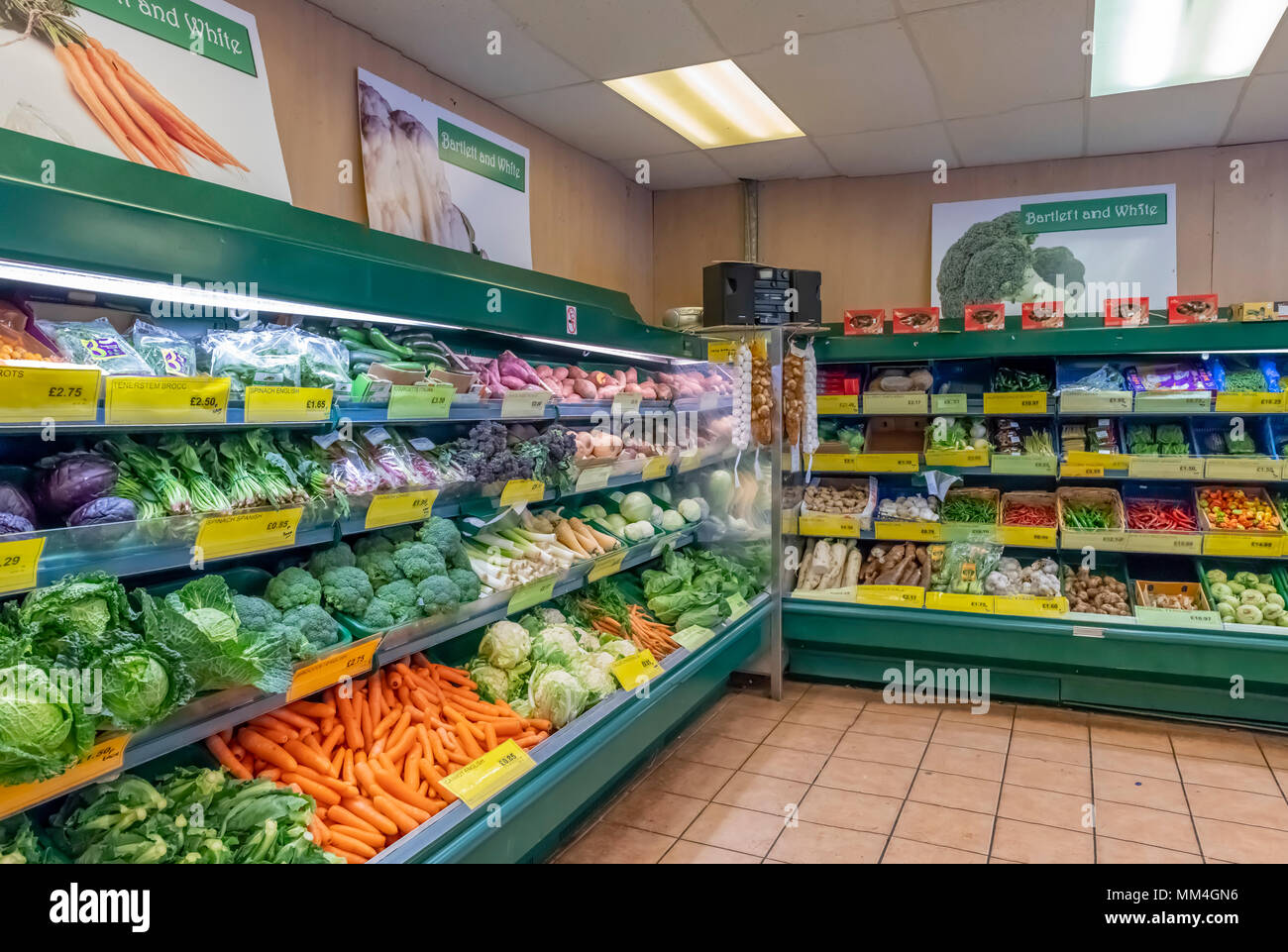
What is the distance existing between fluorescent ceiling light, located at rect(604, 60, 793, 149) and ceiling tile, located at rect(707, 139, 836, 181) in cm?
12

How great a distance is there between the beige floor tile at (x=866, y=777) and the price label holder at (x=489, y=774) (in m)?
1.79

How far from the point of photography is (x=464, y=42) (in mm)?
3988

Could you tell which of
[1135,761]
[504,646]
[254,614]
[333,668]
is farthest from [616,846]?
[1135,761]

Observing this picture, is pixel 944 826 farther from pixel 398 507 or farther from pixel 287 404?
pixel 287 404

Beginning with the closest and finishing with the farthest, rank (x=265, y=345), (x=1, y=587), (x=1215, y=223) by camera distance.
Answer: (x=1, y=587)
(x=265, y=345)
(x=1215, y=223)

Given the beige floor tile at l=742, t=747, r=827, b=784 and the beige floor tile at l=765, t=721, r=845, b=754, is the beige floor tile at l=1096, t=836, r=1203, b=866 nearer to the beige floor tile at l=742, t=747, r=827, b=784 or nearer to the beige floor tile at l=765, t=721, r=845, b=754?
the beige floor tile at l=742, t=747, r=827, b=784

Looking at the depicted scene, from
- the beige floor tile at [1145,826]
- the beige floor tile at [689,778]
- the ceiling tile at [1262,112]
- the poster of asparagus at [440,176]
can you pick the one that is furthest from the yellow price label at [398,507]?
the ceiling tile at [1262,112]

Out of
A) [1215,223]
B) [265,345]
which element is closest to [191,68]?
[265,345]

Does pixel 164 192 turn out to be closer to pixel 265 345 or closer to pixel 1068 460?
pixel 265 345

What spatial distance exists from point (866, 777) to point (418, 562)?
2433 millimetres

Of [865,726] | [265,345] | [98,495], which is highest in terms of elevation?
[265,345]

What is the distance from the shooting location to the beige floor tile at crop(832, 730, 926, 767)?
421cm

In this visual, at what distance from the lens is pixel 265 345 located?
98.9 inches
